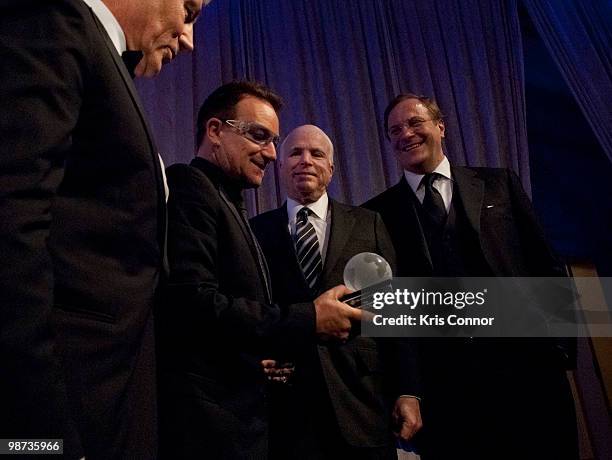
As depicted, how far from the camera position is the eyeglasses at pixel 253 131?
70.2 inches

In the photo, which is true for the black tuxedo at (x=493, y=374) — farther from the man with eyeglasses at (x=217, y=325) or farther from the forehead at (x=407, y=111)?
the man with eyeglasses at (x=217, y=325)

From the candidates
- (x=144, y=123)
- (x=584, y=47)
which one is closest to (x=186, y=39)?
(x=144, y=123)

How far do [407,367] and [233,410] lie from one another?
72cm

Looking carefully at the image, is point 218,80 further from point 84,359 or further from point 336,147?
point 84,359

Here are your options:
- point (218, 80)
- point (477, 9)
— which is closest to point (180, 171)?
point (218, 80)

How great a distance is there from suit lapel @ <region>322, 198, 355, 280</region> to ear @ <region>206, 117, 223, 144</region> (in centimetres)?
49

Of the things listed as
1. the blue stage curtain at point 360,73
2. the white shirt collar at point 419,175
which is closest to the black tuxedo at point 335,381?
the white shirt collar at point 419,175

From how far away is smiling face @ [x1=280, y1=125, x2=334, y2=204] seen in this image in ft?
7.33

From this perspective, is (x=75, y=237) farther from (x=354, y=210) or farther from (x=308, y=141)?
(x=308, y=141)

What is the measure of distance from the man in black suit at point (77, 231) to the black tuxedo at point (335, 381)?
730 millimetres

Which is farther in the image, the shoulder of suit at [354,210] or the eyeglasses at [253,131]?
the shoulder of suit at [354,210]

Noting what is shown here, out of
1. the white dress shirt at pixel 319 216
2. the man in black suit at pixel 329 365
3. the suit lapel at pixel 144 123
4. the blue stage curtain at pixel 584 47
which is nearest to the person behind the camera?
the suit lapel at pixel 144 123

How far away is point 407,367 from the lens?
6.09ft

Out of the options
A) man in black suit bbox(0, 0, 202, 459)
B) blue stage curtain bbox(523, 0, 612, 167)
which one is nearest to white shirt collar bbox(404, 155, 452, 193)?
man in black suit bbox(0, 0, 202, 459)
